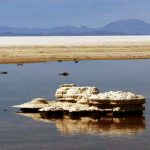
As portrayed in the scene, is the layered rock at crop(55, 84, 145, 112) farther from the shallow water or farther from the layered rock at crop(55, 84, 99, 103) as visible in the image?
the shallow water

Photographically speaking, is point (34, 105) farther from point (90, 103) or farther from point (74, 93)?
point (90, 103)

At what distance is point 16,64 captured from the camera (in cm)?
9119

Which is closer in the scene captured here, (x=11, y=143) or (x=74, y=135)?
(x=11, y=143)

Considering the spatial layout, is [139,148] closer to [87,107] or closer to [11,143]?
[11,143]

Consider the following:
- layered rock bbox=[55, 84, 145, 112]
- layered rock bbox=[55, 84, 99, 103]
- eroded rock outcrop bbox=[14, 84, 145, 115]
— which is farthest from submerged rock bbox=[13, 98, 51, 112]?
layered rock bbox=[55, 84, 145, 112]

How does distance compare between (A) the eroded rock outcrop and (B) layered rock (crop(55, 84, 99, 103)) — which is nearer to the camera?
(A) the eroded rock outcrop

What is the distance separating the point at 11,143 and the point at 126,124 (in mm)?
7368

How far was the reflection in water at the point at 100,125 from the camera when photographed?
35.2 meters

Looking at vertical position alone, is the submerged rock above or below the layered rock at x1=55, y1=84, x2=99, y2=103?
below

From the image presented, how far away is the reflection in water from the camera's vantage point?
3525 cm

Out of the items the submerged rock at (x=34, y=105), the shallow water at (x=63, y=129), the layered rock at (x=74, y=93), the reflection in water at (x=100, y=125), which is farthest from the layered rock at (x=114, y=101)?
the submerged rock at (x=34, y=105)

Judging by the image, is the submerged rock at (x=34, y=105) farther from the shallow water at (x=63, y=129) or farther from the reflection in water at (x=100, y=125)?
the reflection in water at (x=100, y=125)

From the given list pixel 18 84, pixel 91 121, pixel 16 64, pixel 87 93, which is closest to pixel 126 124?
pixel 91 121

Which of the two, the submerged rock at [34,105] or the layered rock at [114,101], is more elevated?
the layered rock at [114,101]
